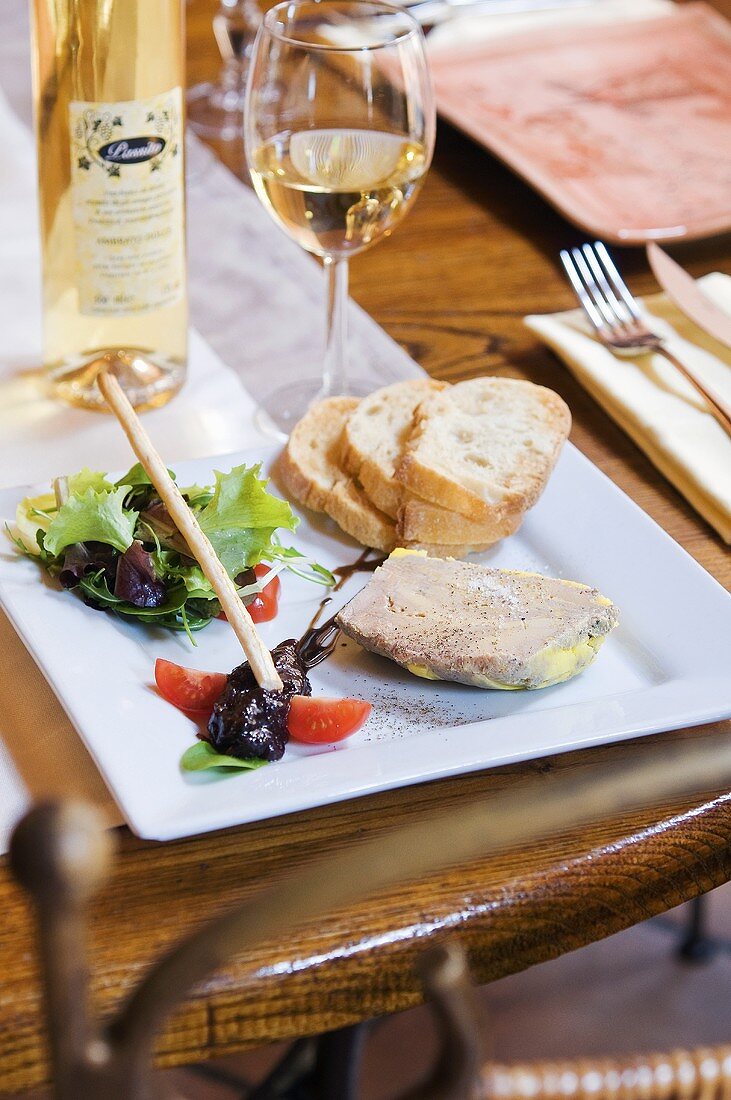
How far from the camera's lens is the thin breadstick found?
30.5 inches

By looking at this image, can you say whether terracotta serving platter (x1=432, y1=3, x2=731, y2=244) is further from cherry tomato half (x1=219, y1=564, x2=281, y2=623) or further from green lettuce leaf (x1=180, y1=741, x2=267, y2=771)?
green lettuce leaf (x1=180, y1=741, x2=267, y2=771)

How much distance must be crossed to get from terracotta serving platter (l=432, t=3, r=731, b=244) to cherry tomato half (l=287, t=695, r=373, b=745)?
2.91ft

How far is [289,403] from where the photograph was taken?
1249 mm

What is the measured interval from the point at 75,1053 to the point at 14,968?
340mm

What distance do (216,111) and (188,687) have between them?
4.17 ft

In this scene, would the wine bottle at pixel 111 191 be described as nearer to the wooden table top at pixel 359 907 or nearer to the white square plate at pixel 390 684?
the white square plate at pixel 390 684

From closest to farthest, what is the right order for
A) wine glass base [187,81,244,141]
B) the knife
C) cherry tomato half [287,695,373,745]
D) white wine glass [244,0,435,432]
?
cherry tomato half [287,695,373,745]
white wine glass [244,0,435,432]
the knife
wine glass base [187,81,244,141]

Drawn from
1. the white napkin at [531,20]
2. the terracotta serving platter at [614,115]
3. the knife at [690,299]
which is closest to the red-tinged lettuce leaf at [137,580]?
the knife at [690,299]

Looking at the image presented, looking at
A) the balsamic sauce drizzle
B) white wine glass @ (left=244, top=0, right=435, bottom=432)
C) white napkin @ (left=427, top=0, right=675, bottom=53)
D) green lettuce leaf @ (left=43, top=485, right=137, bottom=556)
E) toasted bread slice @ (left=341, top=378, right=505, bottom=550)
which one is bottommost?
the balsamic sauce drizzle

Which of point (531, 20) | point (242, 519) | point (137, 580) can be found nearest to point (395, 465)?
point (242, 519)

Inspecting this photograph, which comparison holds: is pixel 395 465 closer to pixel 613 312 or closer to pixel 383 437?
pixel 383 437

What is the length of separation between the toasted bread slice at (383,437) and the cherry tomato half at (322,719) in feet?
0.92

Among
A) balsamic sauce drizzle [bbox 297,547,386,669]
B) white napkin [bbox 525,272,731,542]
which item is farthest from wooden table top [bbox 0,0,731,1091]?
white napkin [bbox 525,272,731,542]

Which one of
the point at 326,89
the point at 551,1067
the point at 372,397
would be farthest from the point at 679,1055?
the point at 326,89
